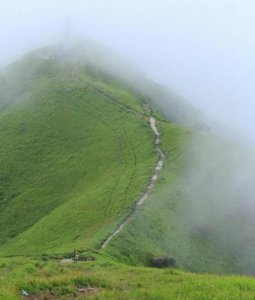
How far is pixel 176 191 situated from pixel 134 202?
9.23 metres

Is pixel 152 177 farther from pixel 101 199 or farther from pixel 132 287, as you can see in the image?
pixel 132 287

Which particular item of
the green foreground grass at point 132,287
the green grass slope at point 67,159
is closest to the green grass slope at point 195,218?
the green grass slope at point 67,159

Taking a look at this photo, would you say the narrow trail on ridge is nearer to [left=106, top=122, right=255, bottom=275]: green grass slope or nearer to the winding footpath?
the winding footpath

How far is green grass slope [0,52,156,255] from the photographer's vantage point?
6732 centimetres

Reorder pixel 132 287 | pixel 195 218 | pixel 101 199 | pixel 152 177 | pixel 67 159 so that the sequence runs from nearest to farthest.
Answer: pixel 132 287, pixel 195 218, pixel 101 199, pixel 152 177, pixel 67 159

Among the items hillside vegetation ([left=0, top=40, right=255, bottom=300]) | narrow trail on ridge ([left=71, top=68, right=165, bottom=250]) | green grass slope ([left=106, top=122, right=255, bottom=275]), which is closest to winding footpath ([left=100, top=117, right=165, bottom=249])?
narrow trail on ridge ([left=71, top=68, right=165, bottom=250])

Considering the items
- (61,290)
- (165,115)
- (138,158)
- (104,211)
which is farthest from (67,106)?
(61,290)

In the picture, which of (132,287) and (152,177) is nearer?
(132,287)

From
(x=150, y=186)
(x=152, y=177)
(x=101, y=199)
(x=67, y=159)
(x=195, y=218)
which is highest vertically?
(x=150, y=186)

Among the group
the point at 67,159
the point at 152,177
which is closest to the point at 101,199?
→ the point at 152,177

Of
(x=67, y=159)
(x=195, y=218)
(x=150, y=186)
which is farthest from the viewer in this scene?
(x=67, y=159)

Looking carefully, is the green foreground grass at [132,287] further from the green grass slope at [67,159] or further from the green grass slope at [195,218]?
the green grass slope at [67,159]

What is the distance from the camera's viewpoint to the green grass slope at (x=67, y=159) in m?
67.3

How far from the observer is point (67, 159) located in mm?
106250
